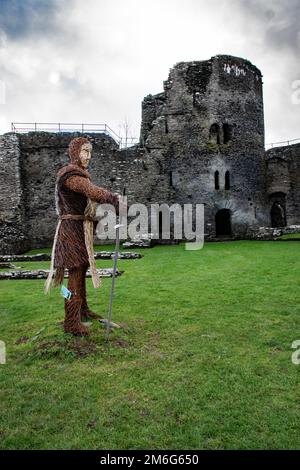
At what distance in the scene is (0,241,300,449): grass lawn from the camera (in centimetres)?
358

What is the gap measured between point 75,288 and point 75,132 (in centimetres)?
2177

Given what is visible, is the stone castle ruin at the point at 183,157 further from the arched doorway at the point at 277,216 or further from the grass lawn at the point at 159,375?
the grass lawn at the point at 159,375

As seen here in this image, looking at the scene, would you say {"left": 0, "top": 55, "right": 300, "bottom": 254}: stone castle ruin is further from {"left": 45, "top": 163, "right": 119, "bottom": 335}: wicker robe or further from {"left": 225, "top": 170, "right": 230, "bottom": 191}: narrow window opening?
{"left": 45, "top": 163, "right": 119, "bottom": 335}: wicker robe

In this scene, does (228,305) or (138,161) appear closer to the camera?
(228,305)

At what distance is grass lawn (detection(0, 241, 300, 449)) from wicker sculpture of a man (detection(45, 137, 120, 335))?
51cm

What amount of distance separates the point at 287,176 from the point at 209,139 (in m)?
6.60

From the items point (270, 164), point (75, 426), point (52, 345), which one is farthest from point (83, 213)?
point (270, 164)

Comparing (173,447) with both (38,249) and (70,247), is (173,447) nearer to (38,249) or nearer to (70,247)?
(70,247)

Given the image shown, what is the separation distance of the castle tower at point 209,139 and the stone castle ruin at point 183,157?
2.4 inches

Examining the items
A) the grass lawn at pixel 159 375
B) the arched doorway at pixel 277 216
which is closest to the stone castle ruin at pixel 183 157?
the arched doorway at pixel 277 216

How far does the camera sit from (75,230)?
5852mm

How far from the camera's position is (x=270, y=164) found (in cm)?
2795

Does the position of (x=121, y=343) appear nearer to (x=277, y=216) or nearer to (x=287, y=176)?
(x=287, y=176)

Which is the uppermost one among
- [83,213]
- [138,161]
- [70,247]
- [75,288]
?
[138,161]
